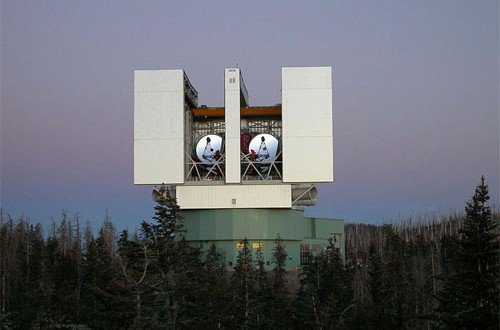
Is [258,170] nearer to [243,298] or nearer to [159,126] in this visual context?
[159,126]

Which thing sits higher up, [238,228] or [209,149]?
[209,149]

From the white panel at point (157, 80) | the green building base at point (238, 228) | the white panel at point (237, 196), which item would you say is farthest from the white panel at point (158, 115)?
the green building base at point (238, 228)

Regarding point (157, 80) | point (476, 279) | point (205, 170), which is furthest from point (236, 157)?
point (476, 279)

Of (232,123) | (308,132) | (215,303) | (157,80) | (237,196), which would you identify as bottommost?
(215,303)

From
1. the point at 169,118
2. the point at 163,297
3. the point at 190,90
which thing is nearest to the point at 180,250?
the point at 163,297

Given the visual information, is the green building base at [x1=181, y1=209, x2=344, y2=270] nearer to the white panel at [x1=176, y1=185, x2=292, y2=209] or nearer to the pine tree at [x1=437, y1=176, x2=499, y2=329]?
the white panel at [x1=176, y1=185, x2=292, y2=209]

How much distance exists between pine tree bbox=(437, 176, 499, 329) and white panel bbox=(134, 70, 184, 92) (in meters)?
41.6

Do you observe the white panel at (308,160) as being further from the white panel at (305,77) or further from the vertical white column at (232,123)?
the white panel at (305,77)

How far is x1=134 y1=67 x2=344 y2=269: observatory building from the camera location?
64.4 meters

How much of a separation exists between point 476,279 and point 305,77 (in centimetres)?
4108

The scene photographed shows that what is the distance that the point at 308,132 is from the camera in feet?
212

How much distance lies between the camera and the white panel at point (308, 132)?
2534 inches

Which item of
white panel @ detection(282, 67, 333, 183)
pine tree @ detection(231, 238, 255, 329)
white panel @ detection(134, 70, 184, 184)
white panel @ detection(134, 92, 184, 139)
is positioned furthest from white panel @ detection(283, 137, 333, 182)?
pine tree @ detection(231, 238, 255, 329)

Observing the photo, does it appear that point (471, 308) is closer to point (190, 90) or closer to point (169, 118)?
point (169, 118)
